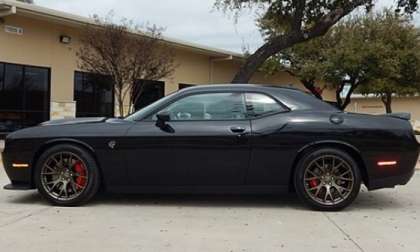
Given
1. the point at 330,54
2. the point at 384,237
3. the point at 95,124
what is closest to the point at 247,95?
the point at 95,124

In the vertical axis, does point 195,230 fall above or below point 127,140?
below

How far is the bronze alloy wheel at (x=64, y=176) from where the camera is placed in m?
7.11

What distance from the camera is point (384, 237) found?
5.73 meters

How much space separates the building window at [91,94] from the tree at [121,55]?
2.12 ft

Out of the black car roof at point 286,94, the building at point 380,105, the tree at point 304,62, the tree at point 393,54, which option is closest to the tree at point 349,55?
the tree at point 393,54

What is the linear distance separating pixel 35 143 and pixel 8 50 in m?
11.2

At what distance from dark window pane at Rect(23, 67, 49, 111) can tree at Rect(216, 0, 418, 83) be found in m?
6.12

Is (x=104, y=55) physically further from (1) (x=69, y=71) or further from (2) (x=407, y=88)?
(2) (x=407, y=88)

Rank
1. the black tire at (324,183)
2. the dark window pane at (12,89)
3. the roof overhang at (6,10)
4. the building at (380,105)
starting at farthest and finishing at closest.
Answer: the building at (380,105), the dark window pane at (12,89), the roof overhang at (6,10), the black tire at (324,183)

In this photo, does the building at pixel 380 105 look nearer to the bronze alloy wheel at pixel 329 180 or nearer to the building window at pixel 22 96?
the building window at pixel 22 96

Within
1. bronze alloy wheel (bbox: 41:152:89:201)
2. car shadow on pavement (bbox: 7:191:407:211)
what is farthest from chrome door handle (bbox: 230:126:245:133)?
bronze alloy wheel (bbox: 41:152:89:201)

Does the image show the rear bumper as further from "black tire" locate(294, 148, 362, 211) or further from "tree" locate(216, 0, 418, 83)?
"tree" locate(216, 0, 418, 83)

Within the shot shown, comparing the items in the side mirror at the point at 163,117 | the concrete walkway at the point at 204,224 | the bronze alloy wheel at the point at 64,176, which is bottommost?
the concrete walkway at the point at 204,224

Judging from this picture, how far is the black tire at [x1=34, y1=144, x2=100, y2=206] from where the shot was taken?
23.1 feet
